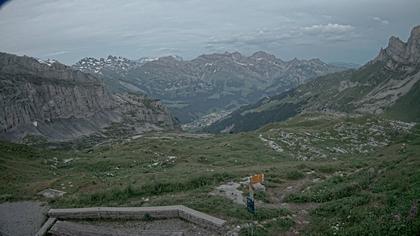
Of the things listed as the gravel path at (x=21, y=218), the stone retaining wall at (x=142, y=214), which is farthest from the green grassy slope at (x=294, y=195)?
the gravel path at (x=21, y=218)

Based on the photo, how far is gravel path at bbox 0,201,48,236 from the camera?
2239 cm

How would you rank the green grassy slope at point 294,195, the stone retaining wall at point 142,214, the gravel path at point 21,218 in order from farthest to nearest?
the gravel path at point 21,218 < the stone retaining wall at point 142,214 < the green grassy slope at point 294,195

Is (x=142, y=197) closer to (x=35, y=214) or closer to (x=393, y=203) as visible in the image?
(x=35, y=214)

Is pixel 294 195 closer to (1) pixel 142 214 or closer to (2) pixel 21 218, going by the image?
(1) pixel 142 214

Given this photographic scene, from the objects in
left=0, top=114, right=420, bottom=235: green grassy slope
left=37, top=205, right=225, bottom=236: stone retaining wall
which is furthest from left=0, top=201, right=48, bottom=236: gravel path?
left=37, top=205, right=225, bottom=236: stone retaining wall

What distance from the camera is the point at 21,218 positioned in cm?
2452

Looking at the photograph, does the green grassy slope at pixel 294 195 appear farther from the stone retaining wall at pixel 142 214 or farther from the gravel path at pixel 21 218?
the gravel path at pixel 21 218

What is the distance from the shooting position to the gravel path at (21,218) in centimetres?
2239

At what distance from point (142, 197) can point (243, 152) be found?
32034mm

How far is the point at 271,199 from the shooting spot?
24141 mm

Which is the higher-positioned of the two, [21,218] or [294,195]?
[294,195]

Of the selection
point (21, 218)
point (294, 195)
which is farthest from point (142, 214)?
point (294, 195)

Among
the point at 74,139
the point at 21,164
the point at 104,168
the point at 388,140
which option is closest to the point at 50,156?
the point at 21,164

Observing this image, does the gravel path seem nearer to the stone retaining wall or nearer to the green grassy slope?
the green grassy slope
